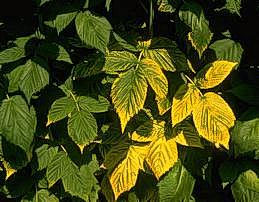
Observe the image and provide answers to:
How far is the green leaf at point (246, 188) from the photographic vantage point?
2006 mm

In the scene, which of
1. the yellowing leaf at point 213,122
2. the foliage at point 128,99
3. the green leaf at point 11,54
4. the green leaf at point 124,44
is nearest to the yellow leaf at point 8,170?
the foliage at point 128,99

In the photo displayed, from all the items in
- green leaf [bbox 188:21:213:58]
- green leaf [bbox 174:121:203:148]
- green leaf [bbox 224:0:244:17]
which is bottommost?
green leaf [bbox 174:121:203:148]

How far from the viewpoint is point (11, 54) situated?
1.92m

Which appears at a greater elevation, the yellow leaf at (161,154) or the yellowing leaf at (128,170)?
the yellow leaf at (161,154)

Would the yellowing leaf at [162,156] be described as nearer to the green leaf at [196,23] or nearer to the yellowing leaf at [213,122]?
the yellowing leaf at [213,122]

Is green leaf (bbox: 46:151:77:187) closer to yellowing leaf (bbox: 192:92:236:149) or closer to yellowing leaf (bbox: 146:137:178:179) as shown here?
yellowing leaf (bbox: 146:137:178:179)

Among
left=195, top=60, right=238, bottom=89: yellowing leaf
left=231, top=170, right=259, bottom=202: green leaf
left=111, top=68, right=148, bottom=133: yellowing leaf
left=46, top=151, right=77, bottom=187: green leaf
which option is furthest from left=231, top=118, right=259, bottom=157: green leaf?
left=46, top=151, right=77, bottom=187: green leaf

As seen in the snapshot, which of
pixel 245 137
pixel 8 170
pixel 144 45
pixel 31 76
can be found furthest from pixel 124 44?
pixel 8 170

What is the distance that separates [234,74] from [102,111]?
0.59 m

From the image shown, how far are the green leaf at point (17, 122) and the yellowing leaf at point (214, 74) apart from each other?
0.70m

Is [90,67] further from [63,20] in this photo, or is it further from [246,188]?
[246,188]

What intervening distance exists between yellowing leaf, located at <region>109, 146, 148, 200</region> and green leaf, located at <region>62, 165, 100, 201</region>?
0.15 metres

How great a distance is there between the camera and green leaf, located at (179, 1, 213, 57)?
6.04 feet

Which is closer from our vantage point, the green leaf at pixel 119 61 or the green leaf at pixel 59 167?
the green leaf at pixel 119 61
